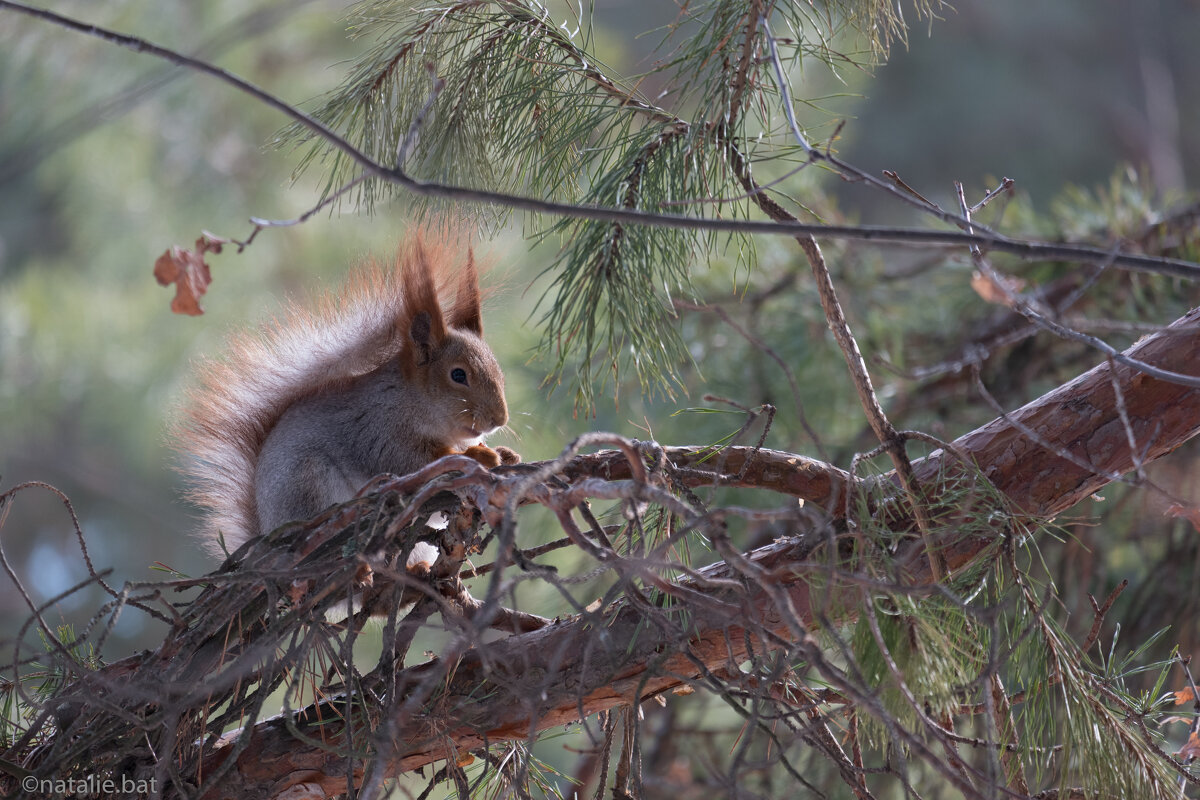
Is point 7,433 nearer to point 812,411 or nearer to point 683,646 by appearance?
point 812,411

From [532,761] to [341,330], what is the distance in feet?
1.93

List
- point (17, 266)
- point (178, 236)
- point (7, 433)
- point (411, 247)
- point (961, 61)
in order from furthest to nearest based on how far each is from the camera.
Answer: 1. point (961, 61)
2. point (17, 266)
3. point (7, 433)
4. point (178, 236)
5. point (411, 247)

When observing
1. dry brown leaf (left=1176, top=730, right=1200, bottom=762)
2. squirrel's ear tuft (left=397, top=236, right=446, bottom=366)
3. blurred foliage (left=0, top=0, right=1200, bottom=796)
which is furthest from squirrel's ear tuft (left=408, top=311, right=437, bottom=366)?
dry brown leaf (left=1176, top=730, right=1200, bottom=762)

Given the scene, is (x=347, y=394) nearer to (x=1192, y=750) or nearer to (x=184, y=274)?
(x=184, y=274)

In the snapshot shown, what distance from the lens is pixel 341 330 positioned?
4.20 ft

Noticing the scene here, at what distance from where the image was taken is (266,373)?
1.25 metres

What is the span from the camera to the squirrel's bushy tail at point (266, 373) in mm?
1232

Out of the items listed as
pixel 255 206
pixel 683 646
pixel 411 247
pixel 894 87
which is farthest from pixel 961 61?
pixel 683 646

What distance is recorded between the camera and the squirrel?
1.23 m

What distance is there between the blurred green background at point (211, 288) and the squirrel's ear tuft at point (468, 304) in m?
0.07

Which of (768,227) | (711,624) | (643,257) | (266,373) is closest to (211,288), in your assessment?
(266,373)

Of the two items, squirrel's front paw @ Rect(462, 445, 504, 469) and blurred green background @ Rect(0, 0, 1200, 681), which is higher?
blurred green background @ Rect(0, 0, 1200, 681)

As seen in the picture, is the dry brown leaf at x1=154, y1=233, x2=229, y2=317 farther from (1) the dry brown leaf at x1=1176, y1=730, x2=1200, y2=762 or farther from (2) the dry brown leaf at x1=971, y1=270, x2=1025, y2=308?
(1) the dry brown leaf at x1=1176, y1=730, x2=1200, y2=762

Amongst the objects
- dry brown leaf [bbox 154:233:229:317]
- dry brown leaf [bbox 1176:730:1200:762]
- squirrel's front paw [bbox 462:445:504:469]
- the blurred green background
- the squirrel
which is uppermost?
the blurred green background
